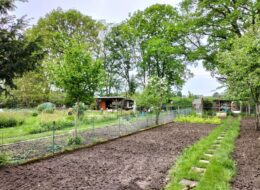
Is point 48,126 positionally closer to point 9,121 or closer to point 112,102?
point 9,121

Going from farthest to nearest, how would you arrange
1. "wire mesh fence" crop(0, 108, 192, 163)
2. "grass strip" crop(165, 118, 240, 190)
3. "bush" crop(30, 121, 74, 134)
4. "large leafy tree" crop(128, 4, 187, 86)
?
"large leafy tree" crop(128, 4, 187, 86) < "bush" crop(30, 121, 74, 134) < "wire mesh fence" crop(0, 108, 192, 163) < "grass strip" crop(165, 118, 240, 190)

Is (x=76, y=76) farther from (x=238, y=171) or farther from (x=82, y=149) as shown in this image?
(x=238, y=171)

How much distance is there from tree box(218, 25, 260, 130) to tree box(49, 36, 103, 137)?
620 cm

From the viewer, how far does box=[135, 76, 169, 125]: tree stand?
1603 centimetres

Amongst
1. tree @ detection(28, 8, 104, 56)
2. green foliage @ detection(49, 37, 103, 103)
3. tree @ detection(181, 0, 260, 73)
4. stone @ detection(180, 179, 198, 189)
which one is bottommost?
stone @ detection(180, 179, 198, 189)

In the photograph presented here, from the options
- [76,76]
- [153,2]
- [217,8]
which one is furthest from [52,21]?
[76,76]

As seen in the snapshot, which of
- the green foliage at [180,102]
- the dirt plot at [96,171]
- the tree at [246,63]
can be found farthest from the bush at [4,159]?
the green foliage at [180,102]

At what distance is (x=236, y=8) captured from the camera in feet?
52.7

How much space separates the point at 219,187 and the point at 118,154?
3528 millimetres

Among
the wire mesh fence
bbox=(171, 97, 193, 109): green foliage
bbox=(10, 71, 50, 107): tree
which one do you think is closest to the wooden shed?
bbox=(10, 71, 50, 107): tree

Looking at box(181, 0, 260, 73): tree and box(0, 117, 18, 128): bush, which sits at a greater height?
box(181, 0, 260, 73): tree

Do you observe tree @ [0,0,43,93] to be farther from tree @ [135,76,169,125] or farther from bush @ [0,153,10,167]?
tree @ [135,76,169,125]

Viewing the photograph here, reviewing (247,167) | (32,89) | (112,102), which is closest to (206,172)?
(247,167)

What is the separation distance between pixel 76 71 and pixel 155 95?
349 inches
